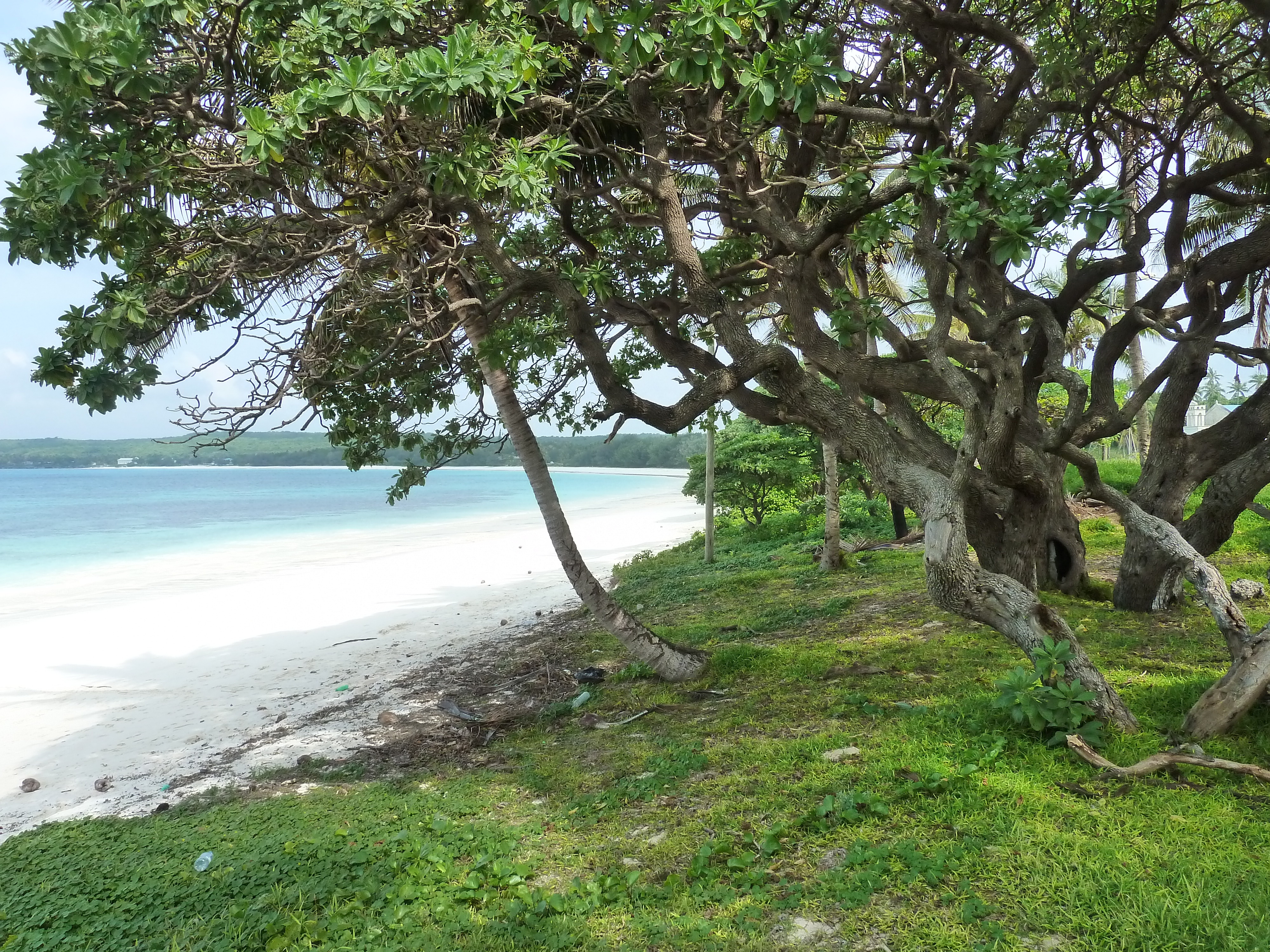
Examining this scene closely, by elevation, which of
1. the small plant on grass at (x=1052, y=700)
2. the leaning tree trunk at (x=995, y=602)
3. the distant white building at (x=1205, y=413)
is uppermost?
the distant white building at (x=1205, y=413)

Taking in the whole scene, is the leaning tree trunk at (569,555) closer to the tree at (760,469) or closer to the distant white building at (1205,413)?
the tree at (760,469)

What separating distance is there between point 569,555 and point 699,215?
13.0 ft

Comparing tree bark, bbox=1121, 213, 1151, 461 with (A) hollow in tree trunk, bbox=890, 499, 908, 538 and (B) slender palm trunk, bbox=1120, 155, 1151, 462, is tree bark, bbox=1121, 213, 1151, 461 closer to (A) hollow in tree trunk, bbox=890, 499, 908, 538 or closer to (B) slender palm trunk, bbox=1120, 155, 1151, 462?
(B) slender palm trunk, bbox=1120, 155, 1151, 462

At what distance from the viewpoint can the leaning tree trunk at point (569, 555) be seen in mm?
6789

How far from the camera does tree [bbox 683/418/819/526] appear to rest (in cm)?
1742

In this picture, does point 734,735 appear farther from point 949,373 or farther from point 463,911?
point 949,373

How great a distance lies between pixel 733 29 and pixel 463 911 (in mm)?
4640

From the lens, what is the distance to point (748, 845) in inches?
159

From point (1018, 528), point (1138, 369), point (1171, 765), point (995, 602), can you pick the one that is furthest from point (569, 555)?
point (1138, 369)

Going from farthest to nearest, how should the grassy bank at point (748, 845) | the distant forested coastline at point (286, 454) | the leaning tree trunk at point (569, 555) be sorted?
the distant forested coastline at point (286, 454)
the leaning tree trunk at point (569, 555)
the grassy bank at point (748, 845)

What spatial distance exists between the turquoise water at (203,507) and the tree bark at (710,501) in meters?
10.4

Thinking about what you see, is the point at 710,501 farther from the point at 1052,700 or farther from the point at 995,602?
the point at 1052,700

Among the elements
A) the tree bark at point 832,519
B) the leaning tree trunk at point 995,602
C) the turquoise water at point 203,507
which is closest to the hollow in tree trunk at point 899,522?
the tree bark at point 832,519

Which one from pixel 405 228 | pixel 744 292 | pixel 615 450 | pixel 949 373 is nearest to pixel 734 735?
pixel 949 373
